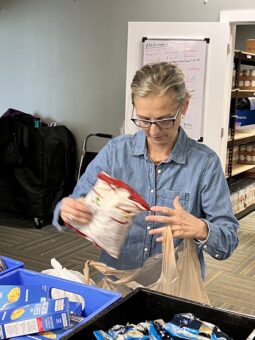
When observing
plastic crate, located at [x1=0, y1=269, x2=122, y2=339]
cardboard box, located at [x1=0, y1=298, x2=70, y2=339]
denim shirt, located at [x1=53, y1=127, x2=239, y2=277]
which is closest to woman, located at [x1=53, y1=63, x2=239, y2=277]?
denim shirt, located at [x1=53, y1=127, x2=239, y2=277]

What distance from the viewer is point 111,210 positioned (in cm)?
131

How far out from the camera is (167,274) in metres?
1.48

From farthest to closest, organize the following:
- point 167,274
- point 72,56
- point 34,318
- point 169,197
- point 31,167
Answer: point 72,56
point 31,167
point 169,197
point 167,274
point 34,318

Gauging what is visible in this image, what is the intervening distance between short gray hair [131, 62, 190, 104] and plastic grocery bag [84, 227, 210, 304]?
43cm

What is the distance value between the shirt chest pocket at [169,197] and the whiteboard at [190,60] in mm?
2771

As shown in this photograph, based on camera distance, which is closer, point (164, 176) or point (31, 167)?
point (164, 176)

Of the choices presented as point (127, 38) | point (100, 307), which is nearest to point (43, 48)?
point (127, 38)

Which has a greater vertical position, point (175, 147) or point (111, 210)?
point (175, 147)

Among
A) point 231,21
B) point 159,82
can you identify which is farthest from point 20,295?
point 231,21

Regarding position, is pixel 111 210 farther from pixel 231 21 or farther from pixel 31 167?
pixel 31 167

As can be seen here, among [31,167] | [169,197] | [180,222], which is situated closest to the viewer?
[180,222]

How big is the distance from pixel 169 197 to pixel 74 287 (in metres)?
0.50

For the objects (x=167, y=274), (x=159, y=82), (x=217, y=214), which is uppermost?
(x=159, y=82)

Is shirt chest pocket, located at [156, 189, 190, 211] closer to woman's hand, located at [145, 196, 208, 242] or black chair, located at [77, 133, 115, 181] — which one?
woman's hand, located at [145, 196, 208, 242]
